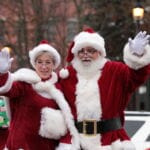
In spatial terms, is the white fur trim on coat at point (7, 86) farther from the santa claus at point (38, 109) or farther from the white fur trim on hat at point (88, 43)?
the white fur trim on hat at point (88, 43)

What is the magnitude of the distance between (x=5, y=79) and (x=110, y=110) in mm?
993

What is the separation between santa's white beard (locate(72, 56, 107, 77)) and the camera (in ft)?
19.5

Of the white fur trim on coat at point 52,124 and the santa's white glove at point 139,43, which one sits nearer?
the santa's white glove at point 139,43

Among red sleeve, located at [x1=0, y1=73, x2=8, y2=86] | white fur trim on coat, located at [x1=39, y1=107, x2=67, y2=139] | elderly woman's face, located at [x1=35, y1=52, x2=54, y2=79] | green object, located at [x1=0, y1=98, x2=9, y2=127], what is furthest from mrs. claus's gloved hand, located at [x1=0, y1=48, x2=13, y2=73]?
green object, located at [x1=0, y1=98, x2=9, y2=127]

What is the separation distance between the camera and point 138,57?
563 centimetres

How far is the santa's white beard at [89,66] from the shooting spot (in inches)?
234

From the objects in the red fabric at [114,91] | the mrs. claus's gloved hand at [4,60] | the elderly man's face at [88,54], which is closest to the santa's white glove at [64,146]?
the red fabric at [114,91]

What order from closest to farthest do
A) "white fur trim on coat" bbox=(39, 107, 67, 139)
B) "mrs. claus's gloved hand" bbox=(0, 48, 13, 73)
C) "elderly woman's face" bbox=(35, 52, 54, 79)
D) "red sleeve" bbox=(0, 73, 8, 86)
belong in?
"mrs. claus's gloved hand" bbox=(0, 48, 13, 73), "red sleeve" bbox=(0, 73, 8, 86), "white fur trim on coat" bbox=(39, 107, 67, 139), "elderly woman's face" bbox=(35, 52, 54, 79)

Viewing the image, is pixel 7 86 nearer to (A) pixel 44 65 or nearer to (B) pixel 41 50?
(A) pixel 44 65

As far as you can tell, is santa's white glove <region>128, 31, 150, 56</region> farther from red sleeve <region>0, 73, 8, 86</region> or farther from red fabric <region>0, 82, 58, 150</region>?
red sleeve <region>0, 73, 8, 86</region>

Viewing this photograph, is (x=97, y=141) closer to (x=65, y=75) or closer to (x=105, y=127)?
(x=105, y=127)

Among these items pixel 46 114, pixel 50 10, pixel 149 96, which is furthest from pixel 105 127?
pixel 149 96

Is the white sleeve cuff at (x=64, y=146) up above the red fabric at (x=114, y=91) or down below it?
below

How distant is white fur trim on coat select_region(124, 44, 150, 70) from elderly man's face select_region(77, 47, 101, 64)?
1.19ft
